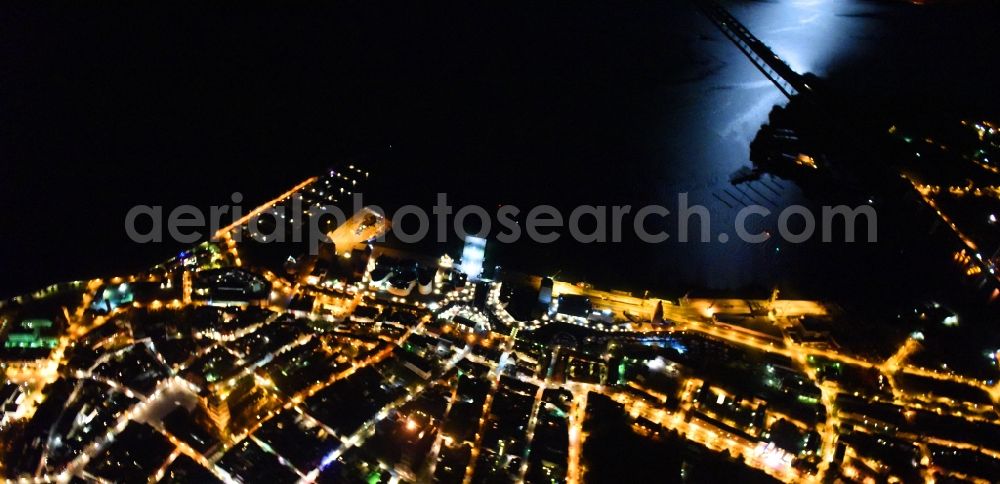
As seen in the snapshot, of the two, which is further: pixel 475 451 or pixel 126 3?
pixel 126 3

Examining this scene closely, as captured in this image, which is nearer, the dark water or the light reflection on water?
the dark water

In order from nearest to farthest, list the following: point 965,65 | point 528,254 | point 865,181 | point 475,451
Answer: point 475,451, point 528,254, point 865,181, point 965,65

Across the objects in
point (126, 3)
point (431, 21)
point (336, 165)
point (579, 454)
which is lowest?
point (579, 454)

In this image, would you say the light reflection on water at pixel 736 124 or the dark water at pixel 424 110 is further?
the light reflection on water at pixel 736 124

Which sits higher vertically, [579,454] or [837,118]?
[837,118]

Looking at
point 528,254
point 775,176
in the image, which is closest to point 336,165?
point 528,254

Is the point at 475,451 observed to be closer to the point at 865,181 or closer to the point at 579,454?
the point at 579,454

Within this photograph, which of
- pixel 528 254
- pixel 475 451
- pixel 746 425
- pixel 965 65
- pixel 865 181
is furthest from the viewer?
pixel 965 65

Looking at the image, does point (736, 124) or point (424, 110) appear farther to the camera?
point (424, 110)
